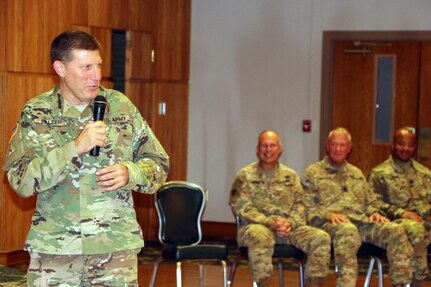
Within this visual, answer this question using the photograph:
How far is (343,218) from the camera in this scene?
6641 millimetres

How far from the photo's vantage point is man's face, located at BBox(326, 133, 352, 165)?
6828 millimetres

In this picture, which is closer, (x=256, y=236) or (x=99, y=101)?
(x=99, y=101)

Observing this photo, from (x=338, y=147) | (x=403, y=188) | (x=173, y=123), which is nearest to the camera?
(x=338, y=147)

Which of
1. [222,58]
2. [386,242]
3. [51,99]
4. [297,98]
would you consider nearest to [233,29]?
[222,58]

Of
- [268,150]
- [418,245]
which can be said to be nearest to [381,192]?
[418,245]

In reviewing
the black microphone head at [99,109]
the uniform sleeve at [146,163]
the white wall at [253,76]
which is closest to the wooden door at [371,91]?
the white wall at [253,76]

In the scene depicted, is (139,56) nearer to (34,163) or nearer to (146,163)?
(146,163)

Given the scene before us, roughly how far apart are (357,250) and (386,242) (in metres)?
0.24

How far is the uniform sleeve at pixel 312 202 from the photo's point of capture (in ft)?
22.0

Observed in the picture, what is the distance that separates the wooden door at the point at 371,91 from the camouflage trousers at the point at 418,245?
269 centimetres

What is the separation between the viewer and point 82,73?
3.13 m

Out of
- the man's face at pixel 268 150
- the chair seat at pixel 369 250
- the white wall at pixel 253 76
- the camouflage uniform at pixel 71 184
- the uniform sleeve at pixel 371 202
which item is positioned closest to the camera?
the camouflage uniform at pixel 71 184

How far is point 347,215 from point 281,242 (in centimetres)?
58

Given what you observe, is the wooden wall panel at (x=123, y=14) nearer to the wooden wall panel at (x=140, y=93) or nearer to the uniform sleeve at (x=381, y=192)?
the wooden wall panel at (x=140, y=93)
